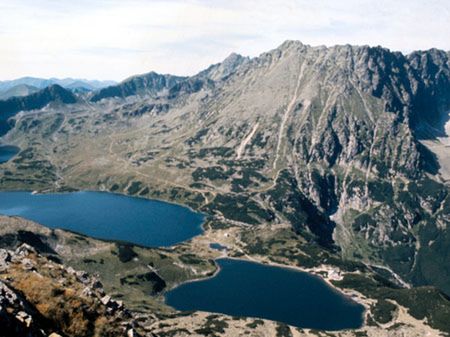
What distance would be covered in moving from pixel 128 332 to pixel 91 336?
5539 millimetres

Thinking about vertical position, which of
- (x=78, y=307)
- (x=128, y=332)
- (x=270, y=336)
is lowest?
(x=270, y=336)

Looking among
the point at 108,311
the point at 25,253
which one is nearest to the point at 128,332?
the point at 108,311

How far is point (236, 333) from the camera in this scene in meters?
194

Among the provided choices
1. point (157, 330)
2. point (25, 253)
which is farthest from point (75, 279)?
point (157, 330)

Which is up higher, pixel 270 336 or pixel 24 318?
pixel 24 318

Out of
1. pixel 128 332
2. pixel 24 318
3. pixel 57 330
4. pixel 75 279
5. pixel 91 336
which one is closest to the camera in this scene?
pixel 24 318

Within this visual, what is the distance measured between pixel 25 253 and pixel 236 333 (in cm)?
13466

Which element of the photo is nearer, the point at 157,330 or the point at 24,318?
the point at 24,318

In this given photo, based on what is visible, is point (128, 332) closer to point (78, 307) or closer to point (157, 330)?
point (78, 307)

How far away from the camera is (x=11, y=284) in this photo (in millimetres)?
55406

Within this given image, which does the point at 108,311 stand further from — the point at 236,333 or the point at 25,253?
the point at 236,333

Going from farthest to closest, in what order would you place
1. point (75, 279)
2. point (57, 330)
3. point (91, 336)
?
1. point (75, 279)
2. point (91, 336)
3. point (57, 330)

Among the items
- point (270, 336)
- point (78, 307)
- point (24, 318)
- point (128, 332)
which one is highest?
point (24, 318)

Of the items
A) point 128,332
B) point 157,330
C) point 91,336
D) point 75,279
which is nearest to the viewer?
point 91,336
